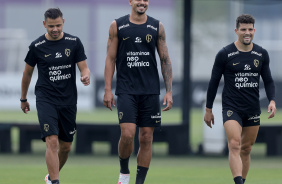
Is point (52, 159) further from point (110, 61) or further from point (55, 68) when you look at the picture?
point (110, 61)

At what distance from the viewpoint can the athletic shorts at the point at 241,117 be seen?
29.3 ft

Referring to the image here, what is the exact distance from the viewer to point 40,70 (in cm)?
901

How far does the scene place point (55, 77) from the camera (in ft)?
29.3

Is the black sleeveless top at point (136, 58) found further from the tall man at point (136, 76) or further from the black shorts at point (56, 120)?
the black shorts at point (56, 120)

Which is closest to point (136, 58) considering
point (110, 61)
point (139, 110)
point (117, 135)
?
point (110, 61)

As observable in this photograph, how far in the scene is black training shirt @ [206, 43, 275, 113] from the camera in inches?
352

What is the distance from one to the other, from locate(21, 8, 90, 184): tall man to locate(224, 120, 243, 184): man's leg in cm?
173

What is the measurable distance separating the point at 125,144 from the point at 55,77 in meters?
1.12

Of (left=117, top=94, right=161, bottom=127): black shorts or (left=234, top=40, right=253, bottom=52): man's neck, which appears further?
(left=234, top=40, right=253, bottom=52): man's neck

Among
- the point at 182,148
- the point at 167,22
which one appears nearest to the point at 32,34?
the point at 167,22

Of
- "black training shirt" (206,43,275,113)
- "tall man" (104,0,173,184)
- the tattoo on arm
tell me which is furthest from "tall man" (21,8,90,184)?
"black training shirt" (206,43,275,113)

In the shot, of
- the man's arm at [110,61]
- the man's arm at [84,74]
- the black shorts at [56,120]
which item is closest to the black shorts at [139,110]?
the man's arm at [110,61]

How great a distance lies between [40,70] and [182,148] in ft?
22.5

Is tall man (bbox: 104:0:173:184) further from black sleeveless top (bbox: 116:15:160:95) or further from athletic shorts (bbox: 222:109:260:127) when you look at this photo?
athletic shorts (bbox: 222:109:260:127)
